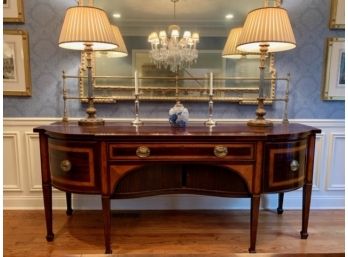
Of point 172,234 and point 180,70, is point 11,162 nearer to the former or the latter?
point 172,234

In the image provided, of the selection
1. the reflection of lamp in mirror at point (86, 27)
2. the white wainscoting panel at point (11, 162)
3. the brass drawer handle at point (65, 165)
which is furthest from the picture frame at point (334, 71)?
the white wainscoting panel at point (11, 162)

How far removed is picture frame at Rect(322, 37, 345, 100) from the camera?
83.4 inches

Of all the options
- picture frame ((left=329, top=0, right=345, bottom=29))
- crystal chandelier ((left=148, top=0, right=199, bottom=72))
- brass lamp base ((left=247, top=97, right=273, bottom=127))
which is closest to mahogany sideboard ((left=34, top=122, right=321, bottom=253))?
brass lamp base ((left=247, top=97, right=273, bottom=127))

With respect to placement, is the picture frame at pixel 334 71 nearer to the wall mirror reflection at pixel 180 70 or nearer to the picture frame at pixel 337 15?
the picture frame at pixel 337 15

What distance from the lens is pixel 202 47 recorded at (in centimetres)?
210

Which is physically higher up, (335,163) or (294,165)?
(294,165)

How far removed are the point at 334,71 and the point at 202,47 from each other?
1.06 meters

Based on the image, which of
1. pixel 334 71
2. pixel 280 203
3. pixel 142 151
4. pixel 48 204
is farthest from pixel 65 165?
pixel 334 71

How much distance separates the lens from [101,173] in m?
1.58

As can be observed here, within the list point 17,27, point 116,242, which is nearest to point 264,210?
point 116,242

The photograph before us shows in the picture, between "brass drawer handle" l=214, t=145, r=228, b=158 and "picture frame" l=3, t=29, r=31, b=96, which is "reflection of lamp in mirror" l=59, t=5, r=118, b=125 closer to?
"picture frame" l=3, t=29, r=31, b=96

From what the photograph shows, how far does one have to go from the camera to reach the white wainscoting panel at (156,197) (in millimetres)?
2186

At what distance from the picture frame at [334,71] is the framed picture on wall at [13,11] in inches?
92.4

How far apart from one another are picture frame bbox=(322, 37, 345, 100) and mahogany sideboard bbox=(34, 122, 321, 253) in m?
0.67
